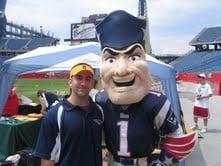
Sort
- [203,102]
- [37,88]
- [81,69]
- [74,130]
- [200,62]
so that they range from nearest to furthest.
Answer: [74,130], [81,69], [203,102], [37,88], [200,62]

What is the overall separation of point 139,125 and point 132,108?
5.7 inches

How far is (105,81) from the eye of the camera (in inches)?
146

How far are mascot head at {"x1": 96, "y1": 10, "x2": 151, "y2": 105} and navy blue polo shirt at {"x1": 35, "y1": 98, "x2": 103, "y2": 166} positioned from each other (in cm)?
26

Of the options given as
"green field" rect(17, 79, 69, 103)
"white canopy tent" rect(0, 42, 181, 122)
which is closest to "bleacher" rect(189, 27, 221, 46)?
"green field" rect(17, 79, 69, 103)

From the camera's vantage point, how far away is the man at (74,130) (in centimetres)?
359

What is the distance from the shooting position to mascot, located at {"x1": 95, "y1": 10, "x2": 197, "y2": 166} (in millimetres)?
3592

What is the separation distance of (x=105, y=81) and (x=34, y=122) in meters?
5.29

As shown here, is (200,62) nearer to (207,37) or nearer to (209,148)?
(207,37)

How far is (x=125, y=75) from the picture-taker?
11.8 ft

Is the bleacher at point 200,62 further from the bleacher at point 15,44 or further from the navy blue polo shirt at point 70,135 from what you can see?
the navy blue polo shirt at point 70,135

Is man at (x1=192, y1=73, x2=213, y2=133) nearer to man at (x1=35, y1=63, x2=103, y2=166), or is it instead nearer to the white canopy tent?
the white canopy tent

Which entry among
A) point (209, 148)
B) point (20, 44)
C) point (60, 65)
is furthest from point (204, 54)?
point (60, 65)

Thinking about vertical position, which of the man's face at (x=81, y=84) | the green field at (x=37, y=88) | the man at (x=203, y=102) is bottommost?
the green field at (x=37, y=88)

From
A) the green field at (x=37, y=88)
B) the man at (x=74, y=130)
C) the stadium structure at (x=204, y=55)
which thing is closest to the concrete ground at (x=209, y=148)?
the man at (x=74, y=130)
